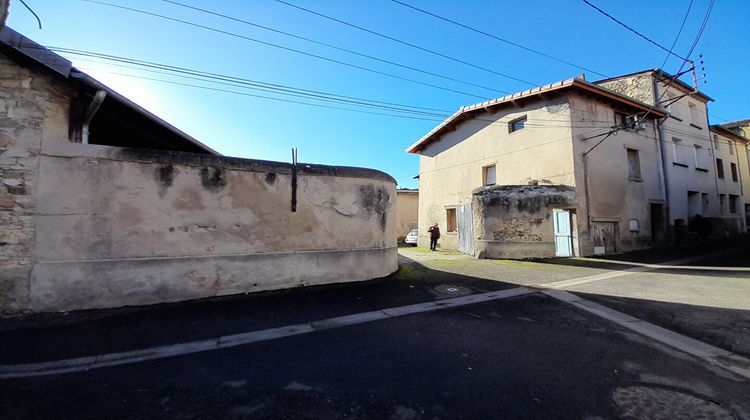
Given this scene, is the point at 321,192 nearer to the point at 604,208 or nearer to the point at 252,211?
the point at 252,211

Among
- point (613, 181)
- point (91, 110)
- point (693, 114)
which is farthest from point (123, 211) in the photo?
point (693, 114)

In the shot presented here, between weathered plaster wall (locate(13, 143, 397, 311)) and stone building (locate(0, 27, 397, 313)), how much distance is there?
0.02 metres

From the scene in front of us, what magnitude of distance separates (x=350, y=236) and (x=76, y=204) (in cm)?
500

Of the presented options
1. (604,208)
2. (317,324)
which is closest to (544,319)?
(317,324)

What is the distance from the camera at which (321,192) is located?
276 inches

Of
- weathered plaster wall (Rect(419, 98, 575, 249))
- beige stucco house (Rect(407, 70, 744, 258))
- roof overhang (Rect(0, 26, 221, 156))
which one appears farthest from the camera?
weathered plaster wall (Rect(419, 98, 575, 249))

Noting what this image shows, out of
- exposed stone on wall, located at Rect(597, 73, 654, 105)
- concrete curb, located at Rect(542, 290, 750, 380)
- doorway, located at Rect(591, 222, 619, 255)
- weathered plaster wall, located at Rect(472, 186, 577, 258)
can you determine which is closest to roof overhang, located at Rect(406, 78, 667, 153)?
exposed stone on wall, located at Rect(597, 73, 654, 105)

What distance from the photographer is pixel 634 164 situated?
14.7 meters

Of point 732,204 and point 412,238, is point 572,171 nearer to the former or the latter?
point 412,238

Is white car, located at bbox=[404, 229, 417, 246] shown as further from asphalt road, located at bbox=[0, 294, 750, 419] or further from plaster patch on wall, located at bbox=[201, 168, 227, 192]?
asphalt road, located at bbox=[0, 294, 750, 419]

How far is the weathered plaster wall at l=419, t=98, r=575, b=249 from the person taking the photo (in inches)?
499

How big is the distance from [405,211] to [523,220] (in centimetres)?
1254

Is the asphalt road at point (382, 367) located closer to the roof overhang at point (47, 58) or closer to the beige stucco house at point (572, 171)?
the roof overhang at point (47, 58)

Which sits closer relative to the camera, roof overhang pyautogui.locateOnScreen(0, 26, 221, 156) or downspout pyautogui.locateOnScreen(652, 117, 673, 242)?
roof overhang pyautogui.locateOnScreen(0, 26, 221, 156)
